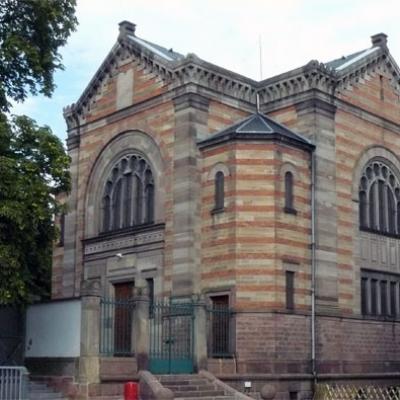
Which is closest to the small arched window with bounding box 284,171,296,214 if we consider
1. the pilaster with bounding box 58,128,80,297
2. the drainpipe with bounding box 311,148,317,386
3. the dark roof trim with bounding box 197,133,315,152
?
the drainpipe with bounding box 311,148,317,386

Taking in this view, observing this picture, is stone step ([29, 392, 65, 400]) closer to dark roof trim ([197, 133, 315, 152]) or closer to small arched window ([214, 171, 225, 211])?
small arched window ([214, 171, 225, 211])

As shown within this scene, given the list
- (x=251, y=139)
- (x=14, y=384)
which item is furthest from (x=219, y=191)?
(x=14, y=384)

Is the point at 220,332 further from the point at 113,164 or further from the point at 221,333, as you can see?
the point at 113,164

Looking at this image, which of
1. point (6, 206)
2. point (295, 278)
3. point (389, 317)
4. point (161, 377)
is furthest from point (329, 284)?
point (6, 206)

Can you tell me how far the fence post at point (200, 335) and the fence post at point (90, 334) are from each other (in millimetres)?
4187

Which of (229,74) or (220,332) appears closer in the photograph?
(220,332)

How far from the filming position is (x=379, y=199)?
33.3 m

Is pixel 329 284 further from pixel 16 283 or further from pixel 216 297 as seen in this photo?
pixel 16 283

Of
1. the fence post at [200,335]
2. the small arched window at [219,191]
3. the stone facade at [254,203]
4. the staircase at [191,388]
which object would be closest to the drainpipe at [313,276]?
the stone facade at [254,203]

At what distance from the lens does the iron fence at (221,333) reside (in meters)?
27.6

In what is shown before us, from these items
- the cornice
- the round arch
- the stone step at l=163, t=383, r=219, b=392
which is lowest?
the stone step at l=163, t=383, r=219, b=392

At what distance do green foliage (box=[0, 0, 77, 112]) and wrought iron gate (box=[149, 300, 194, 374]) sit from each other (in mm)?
8305

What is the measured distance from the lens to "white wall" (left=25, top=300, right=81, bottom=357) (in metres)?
23.5

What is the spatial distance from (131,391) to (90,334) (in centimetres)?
222
